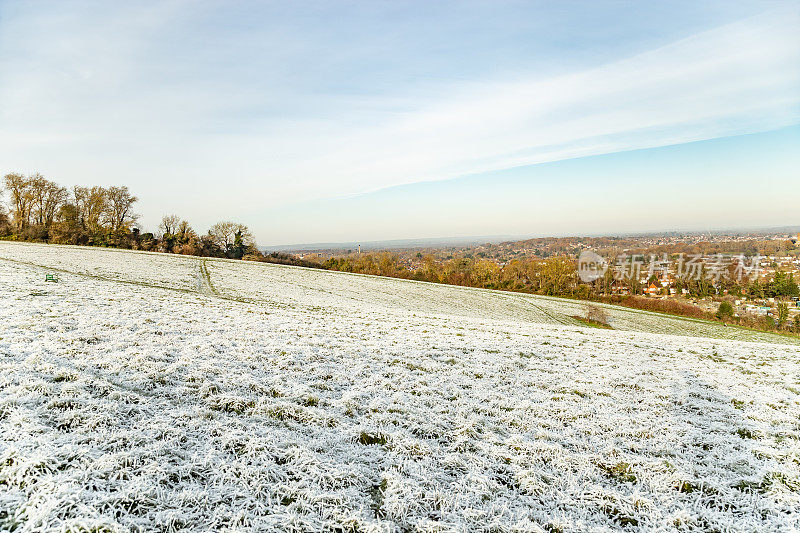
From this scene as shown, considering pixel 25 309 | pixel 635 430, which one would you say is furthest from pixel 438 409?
pixel 25 309

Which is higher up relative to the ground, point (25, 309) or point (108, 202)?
point (108, 202)

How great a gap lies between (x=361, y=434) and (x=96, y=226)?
252 ft

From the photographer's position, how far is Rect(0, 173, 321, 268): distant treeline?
58.1 meters

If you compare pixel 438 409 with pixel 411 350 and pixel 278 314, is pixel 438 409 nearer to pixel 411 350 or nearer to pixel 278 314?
pixel 411 350

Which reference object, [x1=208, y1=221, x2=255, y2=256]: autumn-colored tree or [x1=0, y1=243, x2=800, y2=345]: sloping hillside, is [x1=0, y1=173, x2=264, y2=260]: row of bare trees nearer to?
[x1=208, y1=221, x2=255, y2=256]: autumn-colored tree

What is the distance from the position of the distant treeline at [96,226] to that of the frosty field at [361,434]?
56421mm

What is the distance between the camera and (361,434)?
20.9 ft

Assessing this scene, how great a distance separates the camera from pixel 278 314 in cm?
1725

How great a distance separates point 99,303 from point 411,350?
13.5 m
